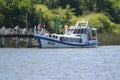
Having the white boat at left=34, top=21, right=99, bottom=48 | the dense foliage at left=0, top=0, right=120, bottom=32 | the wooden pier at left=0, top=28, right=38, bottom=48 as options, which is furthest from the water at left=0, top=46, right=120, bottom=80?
the dense foliage at left=0, top=0, right=120, bottom=32

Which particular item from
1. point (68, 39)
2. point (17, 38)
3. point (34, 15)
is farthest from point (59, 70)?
point (34, 15)

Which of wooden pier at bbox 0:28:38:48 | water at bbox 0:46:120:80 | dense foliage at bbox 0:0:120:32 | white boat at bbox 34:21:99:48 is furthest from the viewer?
dense foliage at bbox 0:0:120:32

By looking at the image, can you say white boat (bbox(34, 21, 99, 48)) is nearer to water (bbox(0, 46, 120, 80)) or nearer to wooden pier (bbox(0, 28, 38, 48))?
wooden pier (bbox(0, 28, 38, 48))

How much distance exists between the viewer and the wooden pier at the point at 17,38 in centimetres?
12875

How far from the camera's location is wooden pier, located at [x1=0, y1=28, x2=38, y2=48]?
422 ft

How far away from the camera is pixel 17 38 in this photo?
12838cm

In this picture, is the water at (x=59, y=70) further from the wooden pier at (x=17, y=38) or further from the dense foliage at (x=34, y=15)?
the dense foliage at (x=34, y=15)

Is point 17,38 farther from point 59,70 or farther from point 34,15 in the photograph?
point 59,70

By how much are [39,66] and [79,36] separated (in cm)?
5221

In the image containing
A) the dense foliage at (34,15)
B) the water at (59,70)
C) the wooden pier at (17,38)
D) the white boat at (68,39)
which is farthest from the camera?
the dense foliage at (34,15)

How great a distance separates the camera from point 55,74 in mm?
63406

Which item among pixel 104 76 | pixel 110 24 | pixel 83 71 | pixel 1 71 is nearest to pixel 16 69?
pixel 1 71

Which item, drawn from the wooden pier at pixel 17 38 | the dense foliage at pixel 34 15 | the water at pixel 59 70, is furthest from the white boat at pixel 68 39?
the water at pixel 59 70

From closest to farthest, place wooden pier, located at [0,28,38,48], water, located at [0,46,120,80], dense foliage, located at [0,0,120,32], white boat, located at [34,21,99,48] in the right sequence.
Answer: water, located at [0,46,120,80]
white boat, located at [34,21,99,48]
wooden pier, located at [0,28,38,48]
dense foliage, located at [0,0,120,32]
